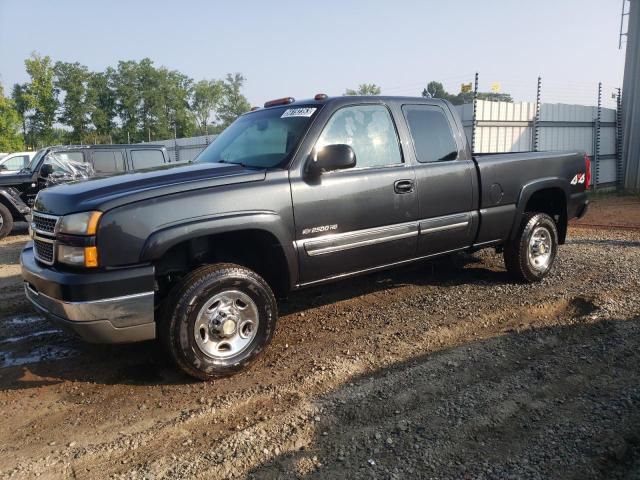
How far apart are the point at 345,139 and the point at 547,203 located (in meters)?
3.08

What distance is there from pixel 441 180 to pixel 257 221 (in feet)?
6.38

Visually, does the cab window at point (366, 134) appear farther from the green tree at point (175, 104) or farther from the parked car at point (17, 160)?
the green tree at point (175, 104)

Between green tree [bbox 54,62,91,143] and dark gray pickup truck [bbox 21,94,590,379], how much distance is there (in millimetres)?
60449

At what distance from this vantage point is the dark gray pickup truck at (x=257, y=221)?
10.3ft

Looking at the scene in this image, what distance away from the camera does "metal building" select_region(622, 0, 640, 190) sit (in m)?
15.5

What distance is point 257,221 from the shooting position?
3508 mm

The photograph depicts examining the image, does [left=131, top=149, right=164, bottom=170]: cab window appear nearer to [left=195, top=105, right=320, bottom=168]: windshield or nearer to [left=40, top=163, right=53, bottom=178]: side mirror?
[left=40, top=163, right=53, bottom=178]: side mirror

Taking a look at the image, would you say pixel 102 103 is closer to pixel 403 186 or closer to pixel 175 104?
pixel 175 104

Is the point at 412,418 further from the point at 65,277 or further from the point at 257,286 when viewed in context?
the point at 65,277

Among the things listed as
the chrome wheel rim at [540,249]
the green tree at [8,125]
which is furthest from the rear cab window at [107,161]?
the green tree at [8,125]

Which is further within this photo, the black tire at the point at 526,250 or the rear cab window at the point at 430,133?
the black tire at the point at 526,250

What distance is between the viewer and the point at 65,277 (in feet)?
10.2

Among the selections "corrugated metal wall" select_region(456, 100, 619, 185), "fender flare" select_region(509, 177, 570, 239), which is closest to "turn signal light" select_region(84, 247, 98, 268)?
"fender flare" select_region(509, 177, 570, 239)

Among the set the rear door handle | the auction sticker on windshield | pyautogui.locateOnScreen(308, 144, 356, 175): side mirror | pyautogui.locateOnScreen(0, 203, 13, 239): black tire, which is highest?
the auction sticker on windshield
